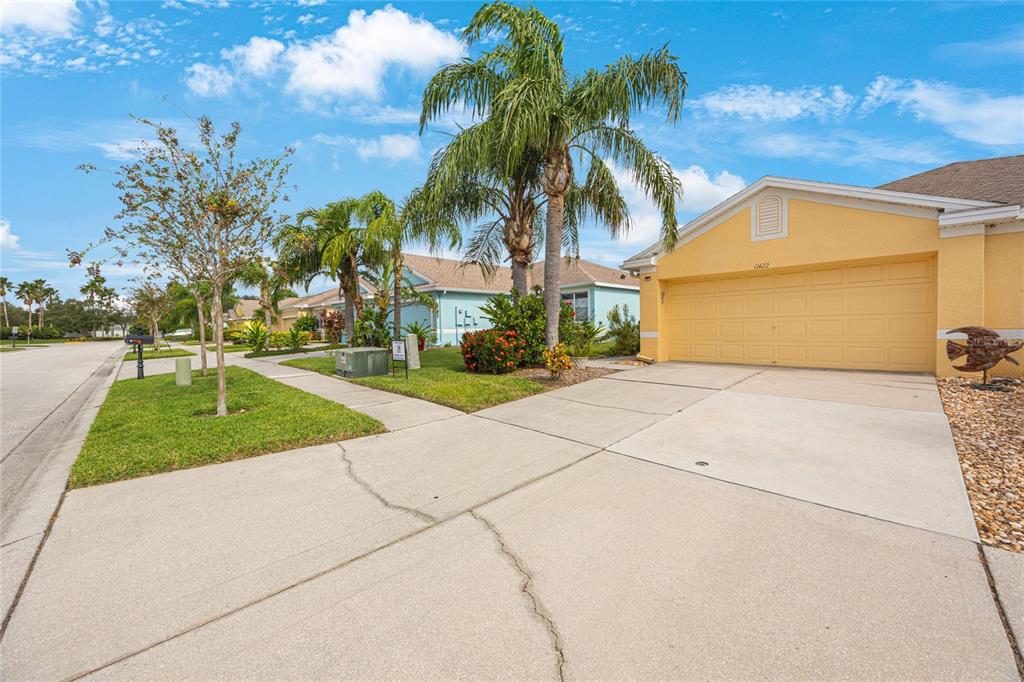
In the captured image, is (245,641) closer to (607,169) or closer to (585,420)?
(585,420)

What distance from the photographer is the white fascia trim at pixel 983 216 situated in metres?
7.73

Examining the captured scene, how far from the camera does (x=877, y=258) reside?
931cm

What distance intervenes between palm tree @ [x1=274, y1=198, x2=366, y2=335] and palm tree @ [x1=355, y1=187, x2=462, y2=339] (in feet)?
2.08

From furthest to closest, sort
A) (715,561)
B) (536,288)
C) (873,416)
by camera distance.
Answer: (536,288) → (873,416) → (715,561)

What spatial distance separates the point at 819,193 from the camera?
979 centimetres

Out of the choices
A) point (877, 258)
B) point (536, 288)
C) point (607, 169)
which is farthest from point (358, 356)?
point (877, 258)

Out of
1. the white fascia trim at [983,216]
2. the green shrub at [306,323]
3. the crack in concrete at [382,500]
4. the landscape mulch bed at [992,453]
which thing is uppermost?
the white fascia trim at [983,216]

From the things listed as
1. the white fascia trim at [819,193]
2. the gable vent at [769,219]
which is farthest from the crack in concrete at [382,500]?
the gable vent at [769,219]

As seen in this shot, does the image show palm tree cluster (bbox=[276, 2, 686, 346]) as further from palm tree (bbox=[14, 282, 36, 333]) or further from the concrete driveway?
palm tree (bbox=[14, 282, 36, 333])

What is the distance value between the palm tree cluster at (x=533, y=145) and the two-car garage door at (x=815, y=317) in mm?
2637

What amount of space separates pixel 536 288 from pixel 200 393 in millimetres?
8159

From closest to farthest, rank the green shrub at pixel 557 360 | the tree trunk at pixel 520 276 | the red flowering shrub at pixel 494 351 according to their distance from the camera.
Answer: the green shrub at pixel 557 360 < the red flowering shrub at pixel 494 351 < the tree trunk at pixel 520 276

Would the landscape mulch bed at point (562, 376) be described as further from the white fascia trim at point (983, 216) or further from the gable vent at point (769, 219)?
the white fascia trim at point (983, 216)

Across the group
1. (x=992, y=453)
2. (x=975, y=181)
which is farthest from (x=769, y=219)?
(x=992, y=453)
